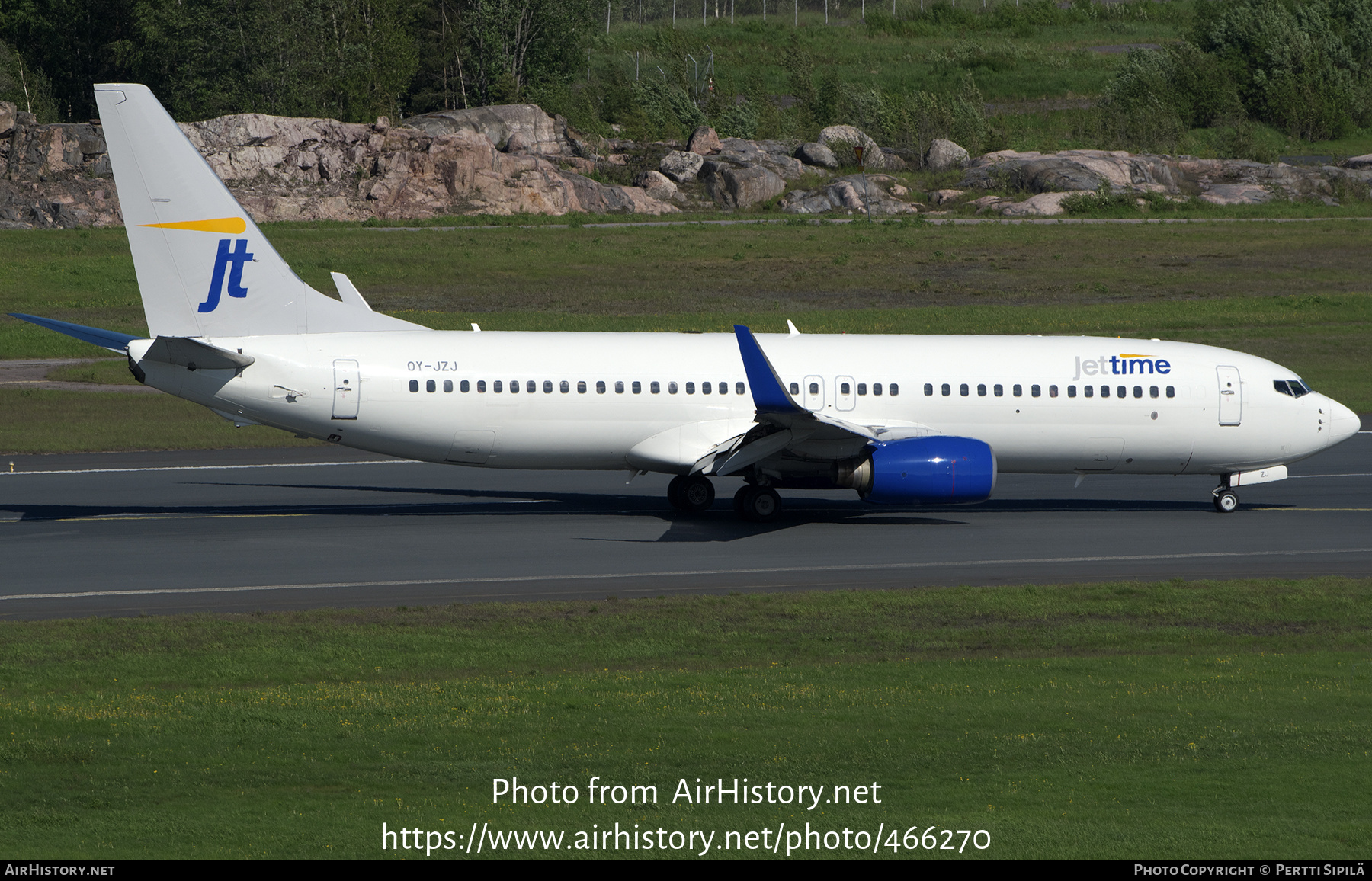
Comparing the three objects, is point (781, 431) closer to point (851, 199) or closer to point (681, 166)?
point (851, 199)

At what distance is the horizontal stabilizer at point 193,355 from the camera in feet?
82.2

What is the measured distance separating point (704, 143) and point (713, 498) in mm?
66109

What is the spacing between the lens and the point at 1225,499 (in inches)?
1174

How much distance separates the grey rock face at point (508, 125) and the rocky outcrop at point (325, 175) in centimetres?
65

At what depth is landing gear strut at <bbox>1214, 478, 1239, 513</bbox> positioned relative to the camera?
2972cm

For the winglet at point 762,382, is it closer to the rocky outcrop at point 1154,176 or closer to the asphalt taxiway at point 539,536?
the asphalt taxiway at point 539,536

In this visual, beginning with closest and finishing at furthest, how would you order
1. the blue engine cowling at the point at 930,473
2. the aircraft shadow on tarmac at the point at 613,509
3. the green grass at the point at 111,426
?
1. the blue engine cowling at the point at 930,473
2. the aircraft shadow on tarmac at the point at 613,509
3. the green grass at the point at 111,426

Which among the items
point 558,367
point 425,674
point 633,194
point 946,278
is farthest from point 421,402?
point 633,194

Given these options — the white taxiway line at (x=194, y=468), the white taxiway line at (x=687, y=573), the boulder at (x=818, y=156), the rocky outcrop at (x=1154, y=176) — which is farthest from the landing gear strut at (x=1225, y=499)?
the boulder at (x=818, y=156)

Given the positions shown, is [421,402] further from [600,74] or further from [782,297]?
[600,74]

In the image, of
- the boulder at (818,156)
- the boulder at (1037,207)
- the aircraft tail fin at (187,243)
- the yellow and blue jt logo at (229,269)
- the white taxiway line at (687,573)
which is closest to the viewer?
the white taxiway line at (687,573)

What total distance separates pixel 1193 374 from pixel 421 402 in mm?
15642

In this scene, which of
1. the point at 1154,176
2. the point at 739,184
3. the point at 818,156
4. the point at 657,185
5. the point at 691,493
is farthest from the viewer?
the point at 818,156

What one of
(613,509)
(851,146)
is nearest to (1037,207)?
(851,146)
